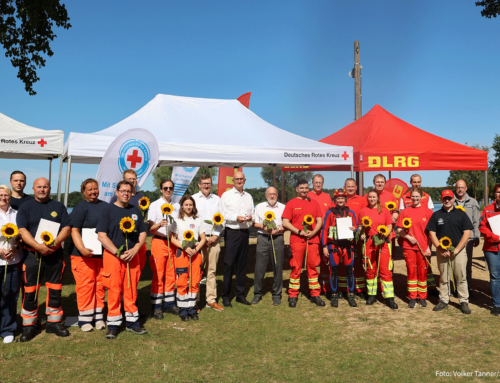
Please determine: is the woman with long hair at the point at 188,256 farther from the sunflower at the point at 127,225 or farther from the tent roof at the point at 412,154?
the tent roof at the point at 412,154

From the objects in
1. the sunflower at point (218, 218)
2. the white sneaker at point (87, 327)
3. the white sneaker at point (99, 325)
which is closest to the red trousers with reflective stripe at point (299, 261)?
the sunflower at point (218, 218)

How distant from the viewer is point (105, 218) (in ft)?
12.6

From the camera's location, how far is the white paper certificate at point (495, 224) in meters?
4.66

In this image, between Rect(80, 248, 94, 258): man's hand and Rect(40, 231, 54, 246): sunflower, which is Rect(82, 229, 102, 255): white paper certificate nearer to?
Rect(80, 248, 94, 258): man's hand

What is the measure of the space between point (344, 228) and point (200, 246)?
2.08 m

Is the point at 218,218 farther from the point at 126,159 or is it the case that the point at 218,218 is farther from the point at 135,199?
the point at 126,159

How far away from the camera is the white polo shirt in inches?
183

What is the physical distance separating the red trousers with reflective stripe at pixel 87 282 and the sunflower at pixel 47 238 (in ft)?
1.13

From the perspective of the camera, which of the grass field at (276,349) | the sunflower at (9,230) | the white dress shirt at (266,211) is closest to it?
the grass field at (276,349)

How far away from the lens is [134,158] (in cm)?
527

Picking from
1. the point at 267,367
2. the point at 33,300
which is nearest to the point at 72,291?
the point at 33,300

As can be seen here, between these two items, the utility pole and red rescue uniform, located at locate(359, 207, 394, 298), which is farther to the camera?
the utility pole

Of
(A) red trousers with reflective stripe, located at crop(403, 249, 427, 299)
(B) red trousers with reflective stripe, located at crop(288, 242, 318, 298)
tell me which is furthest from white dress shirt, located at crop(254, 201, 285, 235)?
(A) red trousers with reflective stripe, located at crop(403, 249, 427, 299)

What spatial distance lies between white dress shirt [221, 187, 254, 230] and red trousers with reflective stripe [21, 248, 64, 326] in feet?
7.28
